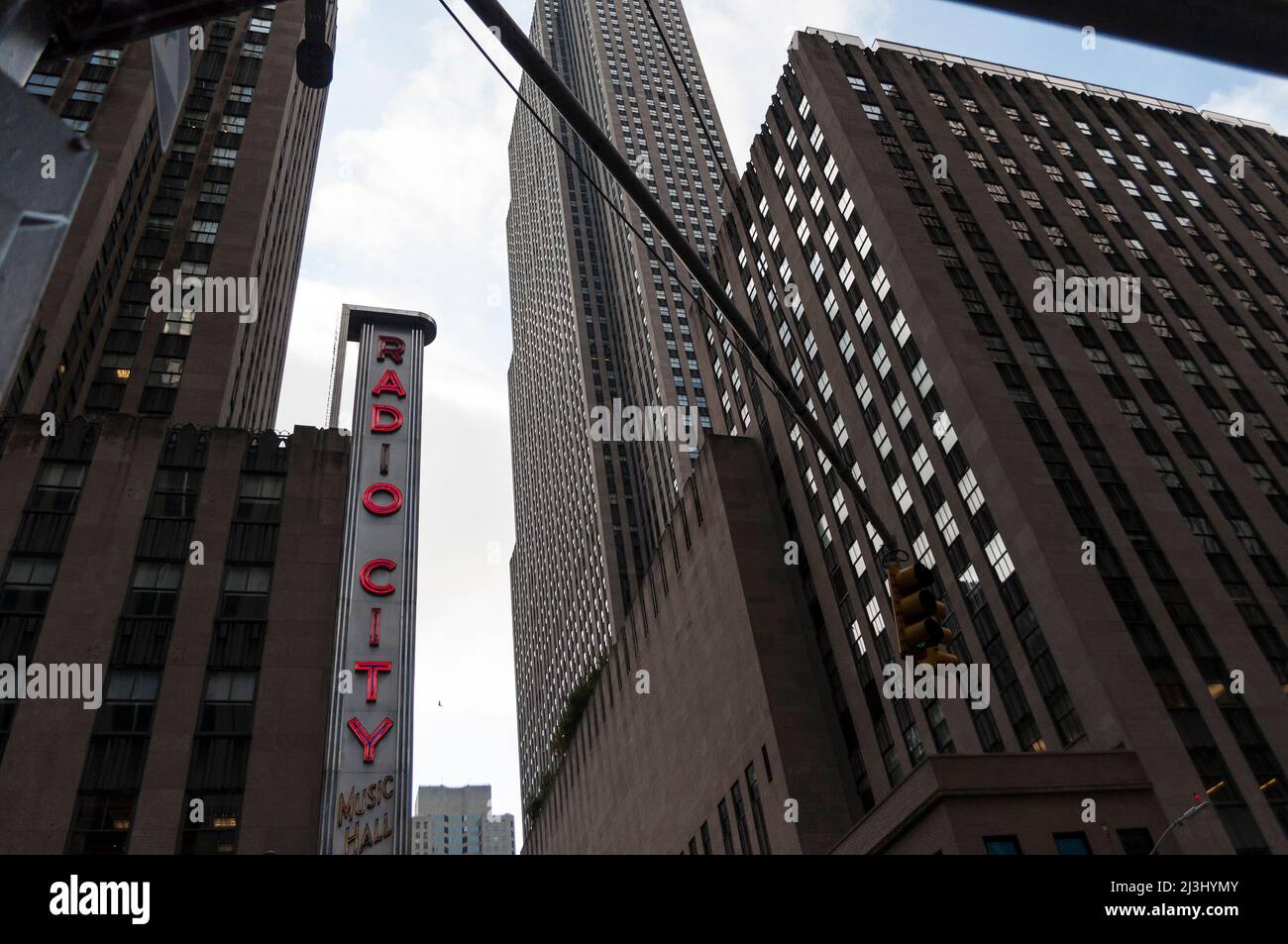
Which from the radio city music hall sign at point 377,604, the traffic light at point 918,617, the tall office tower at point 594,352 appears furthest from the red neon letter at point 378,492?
the tall office tower at point 594,352

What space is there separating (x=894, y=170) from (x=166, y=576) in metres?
50.7

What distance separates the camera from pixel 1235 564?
4688 centimetres

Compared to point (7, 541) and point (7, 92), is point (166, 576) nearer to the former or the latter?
point (7, 541)

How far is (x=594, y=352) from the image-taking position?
138250mm

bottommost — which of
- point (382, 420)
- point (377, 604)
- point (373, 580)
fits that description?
point (377, 604)

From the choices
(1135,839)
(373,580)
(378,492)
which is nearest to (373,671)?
(373,580)

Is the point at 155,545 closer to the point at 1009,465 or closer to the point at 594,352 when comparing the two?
A: the point at 1009,465

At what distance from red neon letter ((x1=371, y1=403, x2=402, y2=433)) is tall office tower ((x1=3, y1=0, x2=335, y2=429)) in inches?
1171

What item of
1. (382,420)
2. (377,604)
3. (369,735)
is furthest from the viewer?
(382,420)

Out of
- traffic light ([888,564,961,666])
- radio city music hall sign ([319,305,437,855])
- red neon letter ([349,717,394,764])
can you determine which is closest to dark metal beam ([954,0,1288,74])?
traffic light ([888,564,961,666])

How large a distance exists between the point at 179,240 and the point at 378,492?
4859cm

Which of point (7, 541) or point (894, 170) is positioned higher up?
point (894, 170)

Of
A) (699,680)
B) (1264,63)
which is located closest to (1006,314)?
(699,680)
